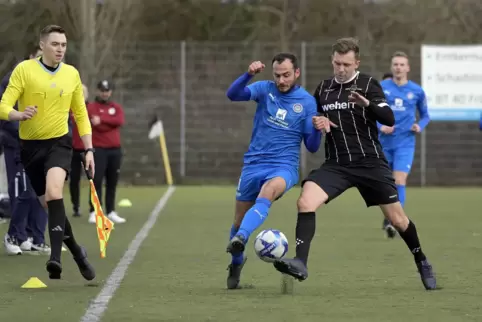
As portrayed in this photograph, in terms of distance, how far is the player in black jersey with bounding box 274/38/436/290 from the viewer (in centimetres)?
912

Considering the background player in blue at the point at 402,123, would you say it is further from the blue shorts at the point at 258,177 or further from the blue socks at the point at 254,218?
the blue socks at the point at 254,218

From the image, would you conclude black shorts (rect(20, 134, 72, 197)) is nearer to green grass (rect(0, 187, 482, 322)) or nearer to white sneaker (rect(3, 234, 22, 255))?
green grass (rect(0, 187, 482, 322))

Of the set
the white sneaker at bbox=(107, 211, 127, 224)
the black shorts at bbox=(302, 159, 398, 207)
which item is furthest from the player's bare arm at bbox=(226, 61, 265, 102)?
the white sneaker at bbox=(107, 211, 127, 224)

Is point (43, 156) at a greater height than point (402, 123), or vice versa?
point (43, 156)

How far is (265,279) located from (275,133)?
1.35m

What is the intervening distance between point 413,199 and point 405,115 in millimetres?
7311

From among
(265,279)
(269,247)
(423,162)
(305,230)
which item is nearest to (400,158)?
(265,279)

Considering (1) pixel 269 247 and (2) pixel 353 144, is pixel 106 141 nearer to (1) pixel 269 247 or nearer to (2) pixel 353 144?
(2) pixel 353 144

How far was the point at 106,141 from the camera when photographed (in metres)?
16.9

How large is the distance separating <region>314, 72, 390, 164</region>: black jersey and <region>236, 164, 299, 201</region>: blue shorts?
362 millimetres

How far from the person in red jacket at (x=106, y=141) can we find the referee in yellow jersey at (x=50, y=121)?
22.9 ft

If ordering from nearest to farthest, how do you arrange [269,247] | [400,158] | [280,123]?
[269,247] → [280,123] → [400,158]

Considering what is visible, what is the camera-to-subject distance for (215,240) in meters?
13.7

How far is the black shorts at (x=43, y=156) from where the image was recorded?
9.59m
